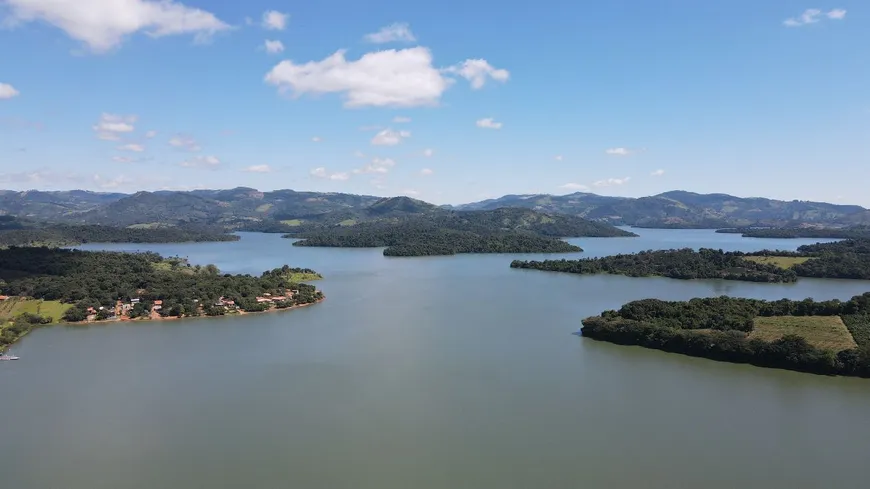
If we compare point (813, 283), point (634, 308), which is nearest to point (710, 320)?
point (634, 308)

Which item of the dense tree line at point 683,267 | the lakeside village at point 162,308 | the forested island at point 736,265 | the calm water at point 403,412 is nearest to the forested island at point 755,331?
the calm water at point 403,412

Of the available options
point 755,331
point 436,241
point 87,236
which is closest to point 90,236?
point 87,236

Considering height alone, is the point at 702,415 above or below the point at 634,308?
below

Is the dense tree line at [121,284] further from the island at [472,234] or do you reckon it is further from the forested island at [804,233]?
the forested island at [804,233]

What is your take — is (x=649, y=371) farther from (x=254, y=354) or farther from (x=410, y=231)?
(x=410, y=231)

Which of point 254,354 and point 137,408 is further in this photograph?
point 254,354

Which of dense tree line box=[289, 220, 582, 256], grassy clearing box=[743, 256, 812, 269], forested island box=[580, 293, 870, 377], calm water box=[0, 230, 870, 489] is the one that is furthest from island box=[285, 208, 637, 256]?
forested island box=[580, 293, 870, 377]
